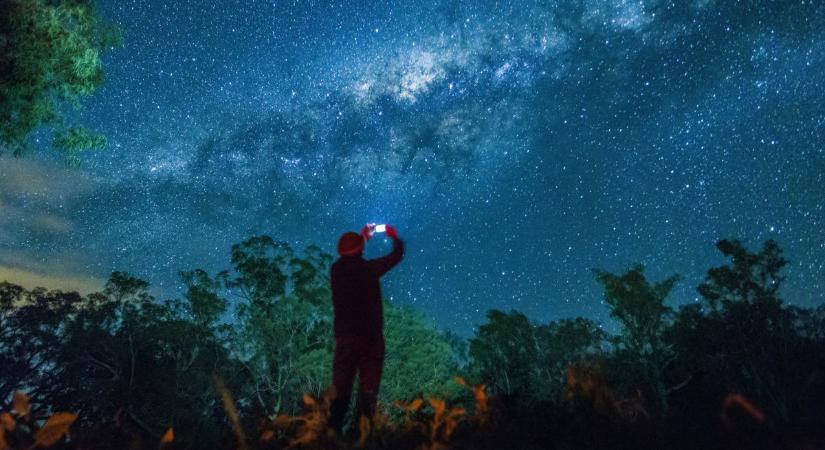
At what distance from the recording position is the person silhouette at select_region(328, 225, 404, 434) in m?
4.67

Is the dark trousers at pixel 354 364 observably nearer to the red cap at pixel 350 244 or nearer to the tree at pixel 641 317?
the red cap at pixel 350 244

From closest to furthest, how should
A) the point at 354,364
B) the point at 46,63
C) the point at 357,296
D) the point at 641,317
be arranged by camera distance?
the point at 354,364 < the point at 357,296 < the point at 46,63 < the point at 641,317

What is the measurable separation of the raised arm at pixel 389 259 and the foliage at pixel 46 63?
33.3 feet

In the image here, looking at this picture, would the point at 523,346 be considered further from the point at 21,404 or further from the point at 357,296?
the point at 21,404

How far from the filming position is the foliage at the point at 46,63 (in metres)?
9.95

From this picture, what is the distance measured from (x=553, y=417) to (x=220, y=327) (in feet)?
98.9

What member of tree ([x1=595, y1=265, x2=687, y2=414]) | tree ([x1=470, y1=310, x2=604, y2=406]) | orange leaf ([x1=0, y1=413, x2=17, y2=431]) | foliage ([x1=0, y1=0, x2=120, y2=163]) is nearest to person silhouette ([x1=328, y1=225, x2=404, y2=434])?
orange leaf ([x1=0, y1=413, x2=17, y2=431])

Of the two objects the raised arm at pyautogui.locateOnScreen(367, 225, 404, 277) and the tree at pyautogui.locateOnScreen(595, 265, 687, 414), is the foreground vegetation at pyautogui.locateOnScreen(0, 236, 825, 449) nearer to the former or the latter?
the tree at pyautogui.locateOnScreen(595, 265, 687, 414)

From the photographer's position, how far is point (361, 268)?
5277 mm

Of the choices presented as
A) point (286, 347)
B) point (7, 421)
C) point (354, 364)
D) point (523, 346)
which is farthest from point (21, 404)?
point (523, 346)

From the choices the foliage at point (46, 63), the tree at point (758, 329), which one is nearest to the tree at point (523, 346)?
the tree at point (758, 329)

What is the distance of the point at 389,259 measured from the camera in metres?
5.59

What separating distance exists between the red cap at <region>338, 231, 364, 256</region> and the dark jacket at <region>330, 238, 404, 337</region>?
0.06m

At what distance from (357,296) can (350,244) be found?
0.67 m
